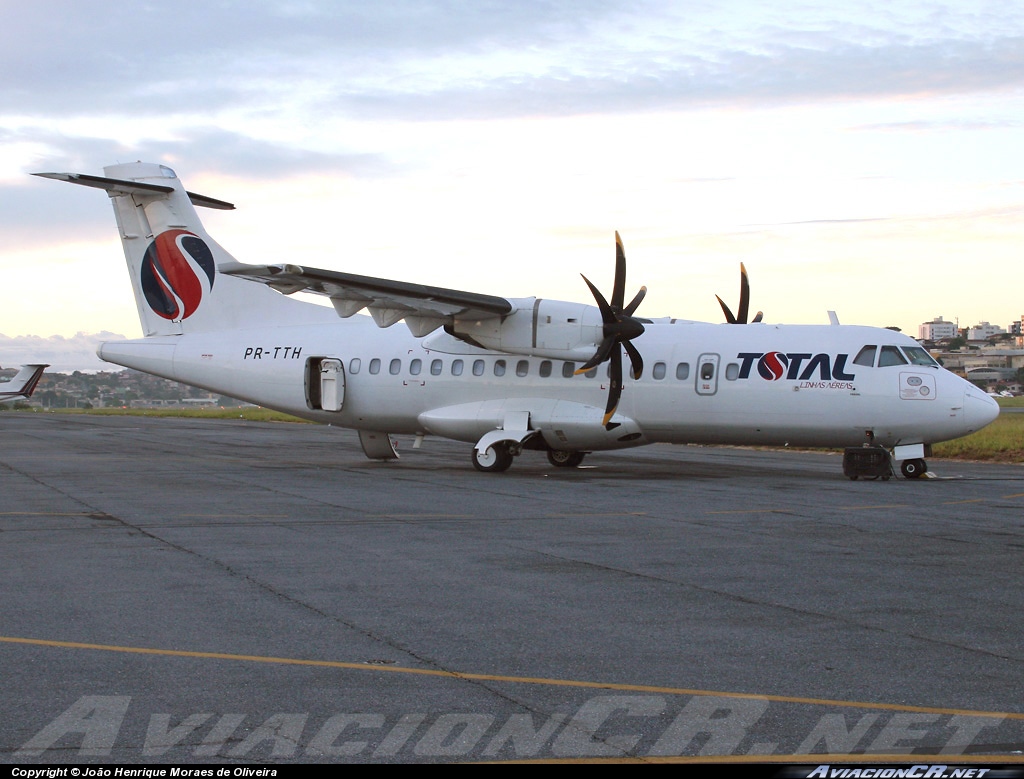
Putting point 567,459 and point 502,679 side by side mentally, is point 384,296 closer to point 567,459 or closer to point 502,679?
point 567,459

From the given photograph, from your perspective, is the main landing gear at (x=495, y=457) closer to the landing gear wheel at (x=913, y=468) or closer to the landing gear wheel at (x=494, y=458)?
the landing gear wheel at (x=494, y=458)

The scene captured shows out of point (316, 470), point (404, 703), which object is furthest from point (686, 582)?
point (316, 470)

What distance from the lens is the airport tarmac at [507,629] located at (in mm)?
5512

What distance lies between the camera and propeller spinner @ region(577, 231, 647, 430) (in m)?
22.2

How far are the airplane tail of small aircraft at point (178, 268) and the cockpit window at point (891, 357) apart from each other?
14.2 m

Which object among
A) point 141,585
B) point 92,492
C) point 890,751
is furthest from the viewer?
point 92,492

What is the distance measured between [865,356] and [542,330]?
22.5 ft

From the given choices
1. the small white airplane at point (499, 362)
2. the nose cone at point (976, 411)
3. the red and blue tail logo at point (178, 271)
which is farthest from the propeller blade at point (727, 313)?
the red and blue tail logo at point (178, 271)

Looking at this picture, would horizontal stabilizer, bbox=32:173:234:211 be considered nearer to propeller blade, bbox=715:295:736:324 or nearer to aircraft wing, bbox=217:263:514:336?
aircraft wing, bbox=217:263:514:336

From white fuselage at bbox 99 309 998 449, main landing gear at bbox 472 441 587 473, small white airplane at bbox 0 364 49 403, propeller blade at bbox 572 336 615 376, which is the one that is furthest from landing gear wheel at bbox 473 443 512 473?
small white airplane at bbox 0 364 49 403

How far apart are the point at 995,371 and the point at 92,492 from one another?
14428 centimetres

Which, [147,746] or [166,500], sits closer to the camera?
[147,746]

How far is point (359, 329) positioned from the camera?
86.5 feet

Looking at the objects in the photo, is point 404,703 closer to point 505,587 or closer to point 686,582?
point 505,587
